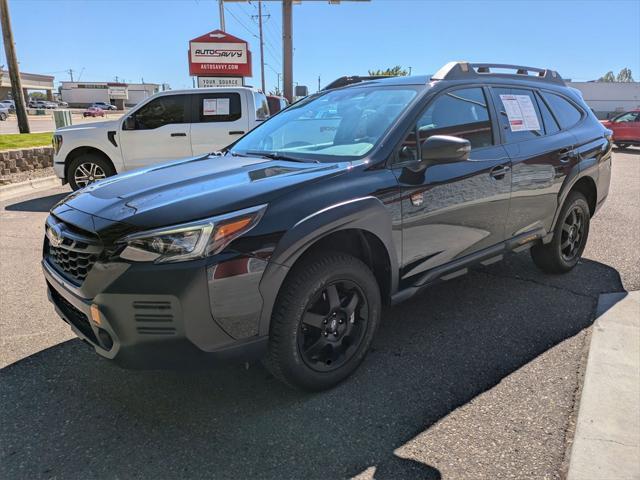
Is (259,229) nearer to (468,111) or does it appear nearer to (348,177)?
(348,177)

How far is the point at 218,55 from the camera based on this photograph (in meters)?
19.1

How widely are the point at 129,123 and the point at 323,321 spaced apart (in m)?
7.30

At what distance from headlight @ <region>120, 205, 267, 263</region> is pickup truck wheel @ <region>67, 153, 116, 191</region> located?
23.6 ft

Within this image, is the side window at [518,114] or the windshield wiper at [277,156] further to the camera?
the side window at [518,114]

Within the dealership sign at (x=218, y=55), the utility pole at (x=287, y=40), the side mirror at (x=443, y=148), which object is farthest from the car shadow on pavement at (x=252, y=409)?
the utility pole at (x=287, y=40)

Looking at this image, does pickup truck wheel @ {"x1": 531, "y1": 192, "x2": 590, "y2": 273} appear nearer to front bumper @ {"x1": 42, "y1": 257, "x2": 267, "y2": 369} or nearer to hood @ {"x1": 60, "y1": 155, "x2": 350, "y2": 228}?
hood @ {"x1": 60, "y1": 155, "x2": 350, "y2": 228}

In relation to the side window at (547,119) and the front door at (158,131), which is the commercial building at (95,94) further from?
the side window at (547,119)

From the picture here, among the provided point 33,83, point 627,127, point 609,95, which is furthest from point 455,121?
point 33,83

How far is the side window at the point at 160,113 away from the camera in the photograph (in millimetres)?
8773

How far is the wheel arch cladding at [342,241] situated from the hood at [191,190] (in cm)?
22

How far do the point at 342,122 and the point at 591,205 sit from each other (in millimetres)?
2961

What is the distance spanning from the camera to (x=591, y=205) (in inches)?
196

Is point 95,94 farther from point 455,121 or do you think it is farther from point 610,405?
point 610,405

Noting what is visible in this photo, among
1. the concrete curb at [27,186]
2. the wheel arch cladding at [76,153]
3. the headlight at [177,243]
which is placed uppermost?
the headlight at [177,243]
